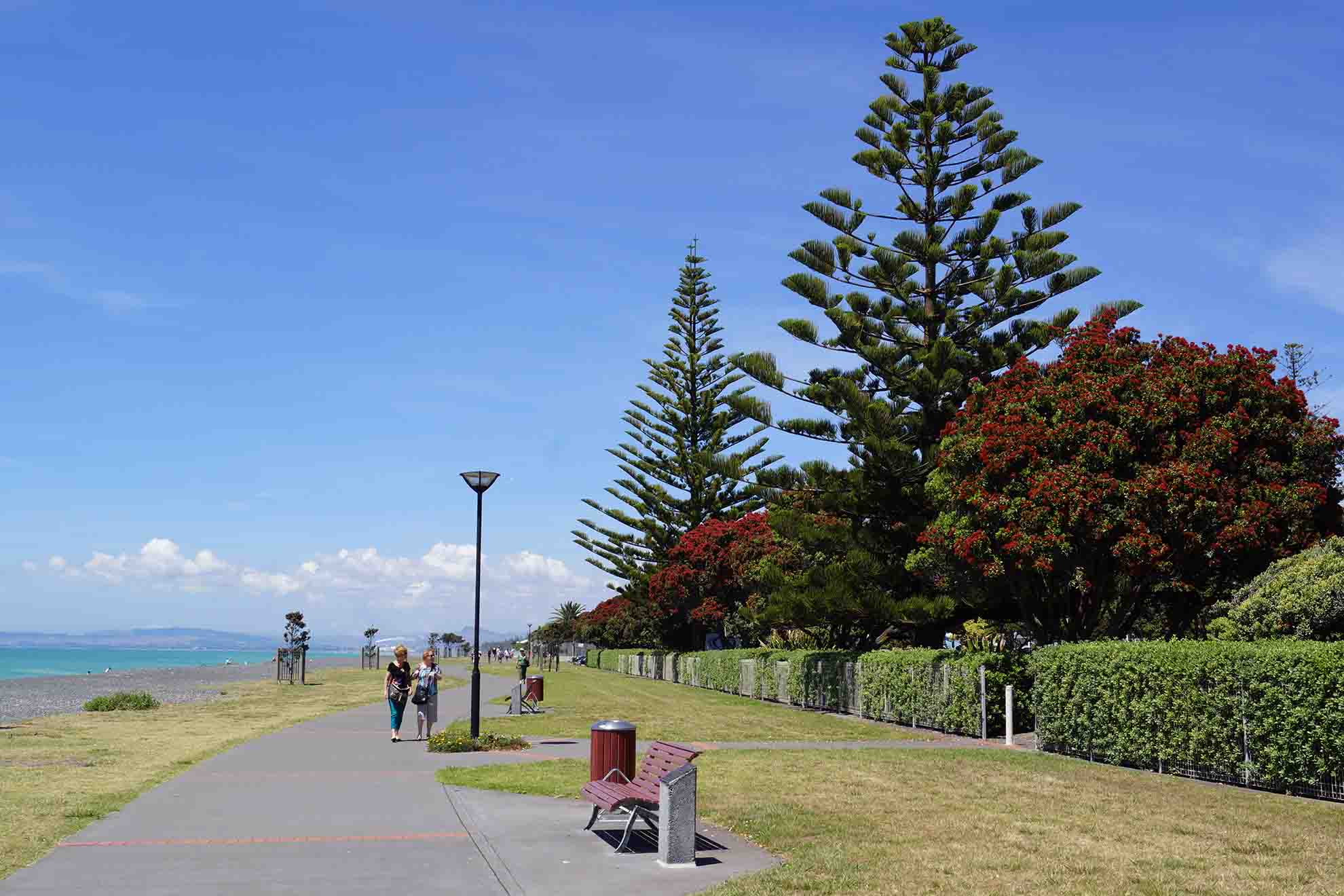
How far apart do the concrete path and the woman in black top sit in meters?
4.48

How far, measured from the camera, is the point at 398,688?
19.6m

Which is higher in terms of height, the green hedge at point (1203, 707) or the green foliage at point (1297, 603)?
the green foliage at point (1297, 603)

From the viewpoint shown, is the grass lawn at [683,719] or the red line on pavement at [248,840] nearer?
the red line on pavement at [248,840]

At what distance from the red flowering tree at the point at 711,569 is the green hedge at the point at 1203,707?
95.5 ft

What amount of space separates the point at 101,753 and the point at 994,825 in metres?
13.3

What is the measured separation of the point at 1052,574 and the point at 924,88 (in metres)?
13.8

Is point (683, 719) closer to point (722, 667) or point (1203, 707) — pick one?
point (1203, 707)

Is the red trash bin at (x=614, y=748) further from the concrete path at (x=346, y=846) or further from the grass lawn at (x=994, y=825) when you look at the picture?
the grass lawn at (x=994, y=825)

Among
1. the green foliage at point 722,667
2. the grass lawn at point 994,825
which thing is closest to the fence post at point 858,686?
the green foliage at point 722,667

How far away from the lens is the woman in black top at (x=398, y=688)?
63.4 feet

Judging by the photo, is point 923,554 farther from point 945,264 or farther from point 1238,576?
point 945,264

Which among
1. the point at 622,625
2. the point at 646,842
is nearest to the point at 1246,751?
the point at 646,842

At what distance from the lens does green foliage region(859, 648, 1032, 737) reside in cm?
2148

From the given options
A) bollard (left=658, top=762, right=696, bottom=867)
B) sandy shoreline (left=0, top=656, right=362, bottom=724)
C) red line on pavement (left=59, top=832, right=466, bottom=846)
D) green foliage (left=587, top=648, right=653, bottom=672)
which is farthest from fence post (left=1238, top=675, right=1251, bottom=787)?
green foliage (left=587, top=648, right=653, bottom=672)
